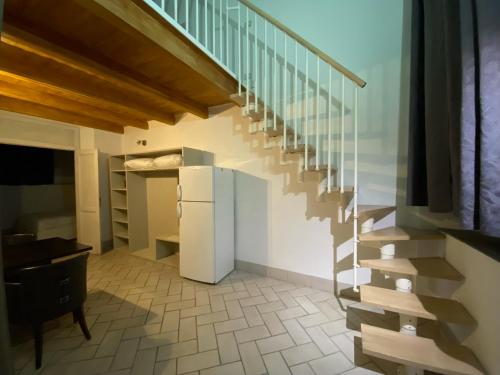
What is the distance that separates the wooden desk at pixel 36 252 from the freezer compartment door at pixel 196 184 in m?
1.13

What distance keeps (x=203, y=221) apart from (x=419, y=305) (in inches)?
84.3

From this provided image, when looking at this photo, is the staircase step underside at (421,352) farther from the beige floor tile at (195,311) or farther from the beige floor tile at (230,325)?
the beige floor tile at (195,311)

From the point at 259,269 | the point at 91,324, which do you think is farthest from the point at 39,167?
the point at 259,269

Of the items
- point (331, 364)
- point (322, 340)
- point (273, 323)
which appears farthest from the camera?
point (273, 323)

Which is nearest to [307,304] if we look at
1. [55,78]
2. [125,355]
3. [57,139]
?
[125,355]

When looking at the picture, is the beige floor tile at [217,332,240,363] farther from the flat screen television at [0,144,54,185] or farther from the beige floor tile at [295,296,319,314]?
the flat screen television at [0,144,54,185]

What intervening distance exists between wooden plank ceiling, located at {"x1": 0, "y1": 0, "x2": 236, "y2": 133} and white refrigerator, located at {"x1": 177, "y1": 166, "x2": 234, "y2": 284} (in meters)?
1.03

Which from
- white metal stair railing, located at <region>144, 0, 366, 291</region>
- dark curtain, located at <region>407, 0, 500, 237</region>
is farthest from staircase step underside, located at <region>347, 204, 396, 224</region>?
dark curtain, located at <region>407, 0, 500, 237</region>

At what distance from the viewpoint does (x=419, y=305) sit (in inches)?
56.7

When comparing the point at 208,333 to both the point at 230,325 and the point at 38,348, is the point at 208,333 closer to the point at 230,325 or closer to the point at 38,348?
the point at 230,325

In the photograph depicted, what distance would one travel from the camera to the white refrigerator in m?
2.65

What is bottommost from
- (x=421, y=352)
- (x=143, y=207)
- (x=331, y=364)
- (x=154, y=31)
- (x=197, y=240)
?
(x=331, y=364)

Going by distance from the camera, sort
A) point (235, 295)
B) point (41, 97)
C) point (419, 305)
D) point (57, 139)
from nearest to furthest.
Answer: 1. point (419, 305)
2. point (235, 295)
3. point (41, 97)
4. point (57, 139)

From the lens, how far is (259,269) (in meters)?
3.01
